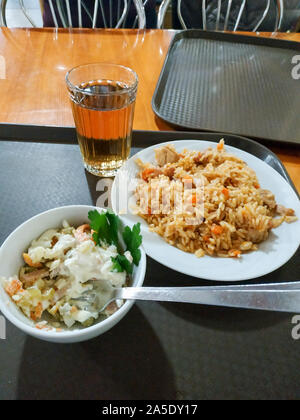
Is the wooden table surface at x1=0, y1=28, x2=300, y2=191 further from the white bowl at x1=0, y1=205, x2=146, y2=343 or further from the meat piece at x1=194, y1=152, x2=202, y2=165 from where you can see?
the white bowl at x1=0, y1=205, x2=146, y2=343

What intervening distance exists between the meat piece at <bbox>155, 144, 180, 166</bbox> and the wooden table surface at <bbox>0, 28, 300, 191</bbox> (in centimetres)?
22

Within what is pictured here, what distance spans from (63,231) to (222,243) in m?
0.35

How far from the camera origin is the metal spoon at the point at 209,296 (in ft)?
A: 1.72

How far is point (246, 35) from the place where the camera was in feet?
5.43

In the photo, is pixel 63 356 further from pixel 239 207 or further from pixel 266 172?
pixel 266 172

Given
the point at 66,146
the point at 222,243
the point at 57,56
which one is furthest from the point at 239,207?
the point at 57,56

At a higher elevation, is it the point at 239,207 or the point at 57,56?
the point at 57,56

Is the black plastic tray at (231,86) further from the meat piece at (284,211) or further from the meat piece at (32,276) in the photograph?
the meat piece at (32,276)

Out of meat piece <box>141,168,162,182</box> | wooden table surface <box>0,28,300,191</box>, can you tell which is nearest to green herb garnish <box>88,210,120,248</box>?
meat piece <box>141,168,162,182</box>

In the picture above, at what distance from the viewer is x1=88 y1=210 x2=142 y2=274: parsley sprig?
1.91ft

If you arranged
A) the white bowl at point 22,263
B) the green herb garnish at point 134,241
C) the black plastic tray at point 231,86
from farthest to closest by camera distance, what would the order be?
the black plastic tray at point 231,86 < the green herb garnish at point 134,241 < the white bowl at point 22,263

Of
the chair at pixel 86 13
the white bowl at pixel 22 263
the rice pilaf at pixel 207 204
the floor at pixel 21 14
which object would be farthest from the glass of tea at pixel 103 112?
the floor at pixel 21 14

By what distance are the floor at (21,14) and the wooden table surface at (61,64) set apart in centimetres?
261
